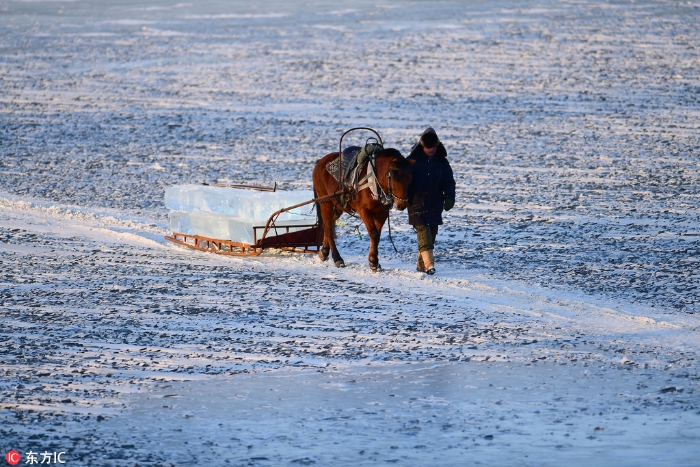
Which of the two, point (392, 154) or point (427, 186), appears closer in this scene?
point (392, 154)

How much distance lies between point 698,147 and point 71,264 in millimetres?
11710

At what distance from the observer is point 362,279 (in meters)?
11.6

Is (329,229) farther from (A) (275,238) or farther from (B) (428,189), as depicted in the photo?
(B) (428,189)

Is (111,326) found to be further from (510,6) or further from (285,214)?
(510,6)

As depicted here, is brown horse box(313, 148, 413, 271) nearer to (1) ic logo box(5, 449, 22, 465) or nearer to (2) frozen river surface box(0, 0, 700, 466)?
(2) frozen river surface box(0, 0, 700, 466)

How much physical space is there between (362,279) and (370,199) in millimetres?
874

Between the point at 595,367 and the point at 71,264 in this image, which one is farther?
the point at 71,264

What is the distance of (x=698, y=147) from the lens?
1903cm

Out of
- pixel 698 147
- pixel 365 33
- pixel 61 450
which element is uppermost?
pixel 365 33

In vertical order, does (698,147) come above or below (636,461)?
above

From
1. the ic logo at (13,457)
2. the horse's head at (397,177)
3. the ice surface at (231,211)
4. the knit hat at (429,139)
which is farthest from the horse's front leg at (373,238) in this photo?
the ic logo at (13,457)

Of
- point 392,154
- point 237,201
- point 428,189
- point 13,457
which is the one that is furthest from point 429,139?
point 13,457

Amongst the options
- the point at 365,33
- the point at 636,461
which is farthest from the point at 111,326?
the point at 365,33

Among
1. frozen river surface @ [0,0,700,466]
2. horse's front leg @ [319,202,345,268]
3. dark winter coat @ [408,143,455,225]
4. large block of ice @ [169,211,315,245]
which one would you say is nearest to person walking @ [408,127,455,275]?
dark winter coat @ [408,143,455,225]
